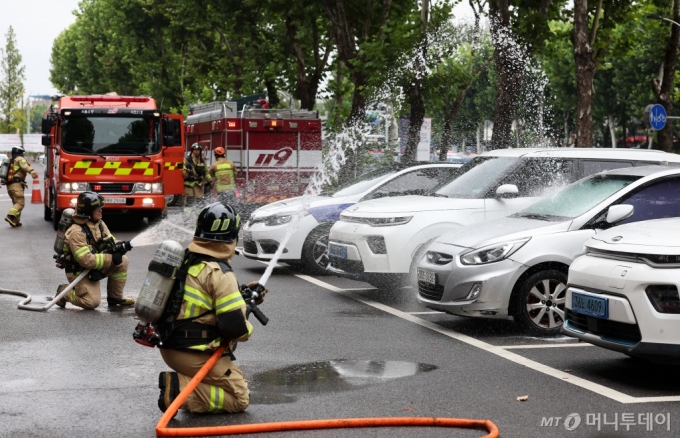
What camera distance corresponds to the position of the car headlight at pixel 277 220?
13.7m

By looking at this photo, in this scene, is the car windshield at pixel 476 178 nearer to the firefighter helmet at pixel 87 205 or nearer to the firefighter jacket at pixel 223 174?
the firefighter helmet at pixel 87 205

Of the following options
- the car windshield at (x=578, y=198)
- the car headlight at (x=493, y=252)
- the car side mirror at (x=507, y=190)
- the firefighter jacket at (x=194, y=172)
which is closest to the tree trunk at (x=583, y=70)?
the car side mirror at (x=507, y=190)

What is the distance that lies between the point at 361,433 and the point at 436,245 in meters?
4.02

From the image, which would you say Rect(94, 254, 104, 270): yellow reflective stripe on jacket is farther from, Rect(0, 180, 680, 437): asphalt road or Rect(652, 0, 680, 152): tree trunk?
Rect(652, 0, 680, 152): tree trunk

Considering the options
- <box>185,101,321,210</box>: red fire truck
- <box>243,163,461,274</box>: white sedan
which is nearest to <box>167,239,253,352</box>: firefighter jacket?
<box>243,163,461,274</box>: white sedan

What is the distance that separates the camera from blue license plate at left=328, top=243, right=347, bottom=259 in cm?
1145

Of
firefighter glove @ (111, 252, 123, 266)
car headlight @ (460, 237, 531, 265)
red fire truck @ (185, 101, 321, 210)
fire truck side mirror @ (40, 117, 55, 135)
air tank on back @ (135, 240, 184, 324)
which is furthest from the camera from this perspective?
red fire truck @ (185, 101, 321, 210)

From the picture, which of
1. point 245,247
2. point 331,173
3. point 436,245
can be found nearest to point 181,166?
point 331,173

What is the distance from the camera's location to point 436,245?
9.65 meters

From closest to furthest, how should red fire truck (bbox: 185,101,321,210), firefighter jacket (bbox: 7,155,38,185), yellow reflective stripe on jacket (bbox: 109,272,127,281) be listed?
yellow reflective stripe on jacket (bbox: 109,272,127,281), firefighter jacket (bbox: 7,155,38,185), red fire truck (bbox: 185,101,321,210)

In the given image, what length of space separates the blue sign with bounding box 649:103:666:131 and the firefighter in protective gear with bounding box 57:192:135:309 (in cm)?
1647

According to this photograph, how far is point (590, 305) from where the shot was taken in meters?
7.21

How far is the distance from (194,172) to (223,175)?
556 cm

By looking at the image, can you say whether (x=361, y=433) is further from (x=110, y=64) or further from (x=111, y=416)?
(x=110, y=64)
